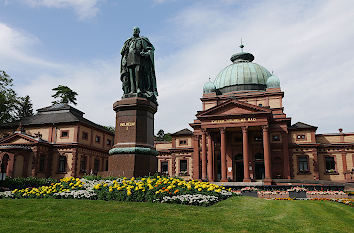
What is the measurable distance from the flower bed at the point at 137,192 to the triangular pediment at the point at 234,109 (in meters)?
34.1

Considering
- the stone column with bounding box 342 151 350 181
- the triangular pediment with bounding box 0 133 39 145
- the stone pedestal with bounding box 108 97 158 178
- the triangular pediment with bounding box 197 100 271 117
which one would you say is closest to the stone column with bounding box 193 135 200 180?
the triangular pediment with bounding box 197 100 271 117

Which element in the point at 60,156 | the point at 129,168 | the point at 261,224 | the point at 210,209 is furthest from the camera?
the point at 60,156

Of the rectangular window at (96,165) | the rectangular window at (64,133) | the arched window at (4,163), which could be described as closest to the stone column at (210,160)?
the rectangular window at (96,165)

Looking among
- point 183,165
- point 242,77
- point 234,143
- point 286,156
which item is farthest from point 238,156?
point 242,77

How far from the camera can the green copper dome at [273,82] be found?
55.0 m

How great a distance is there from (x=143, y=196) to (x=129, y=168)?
3.18 metres

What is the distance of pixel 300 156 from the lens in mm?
48688

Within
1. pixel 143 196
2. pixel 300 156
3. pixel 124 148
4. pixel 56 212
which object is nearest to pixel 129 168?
pixel 124 148

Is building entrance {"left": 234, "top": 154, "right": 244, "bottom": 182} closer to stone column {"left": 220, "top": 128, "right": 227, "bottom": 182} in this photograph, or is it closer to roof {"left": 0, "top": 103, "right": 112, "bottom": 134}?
stone column {"left": 220, "top": 128, "right": 227, "bottom": 182}

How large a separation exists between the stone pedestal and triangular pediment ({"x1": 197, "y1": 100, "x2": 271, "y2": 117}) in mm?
32282

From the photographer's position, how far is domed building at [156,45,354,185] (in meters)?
44.2

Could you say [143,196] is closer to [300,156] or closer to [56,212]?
[56,212]

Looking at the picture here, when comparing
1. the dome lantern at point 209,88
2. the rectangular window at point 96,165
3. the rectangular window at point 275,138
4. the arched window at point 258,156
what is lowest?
the rectangular window at point 96,165

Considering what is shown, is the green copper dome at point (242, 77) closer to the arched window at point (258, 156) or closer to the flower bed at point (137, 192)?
the arched window at point (258, 156)
